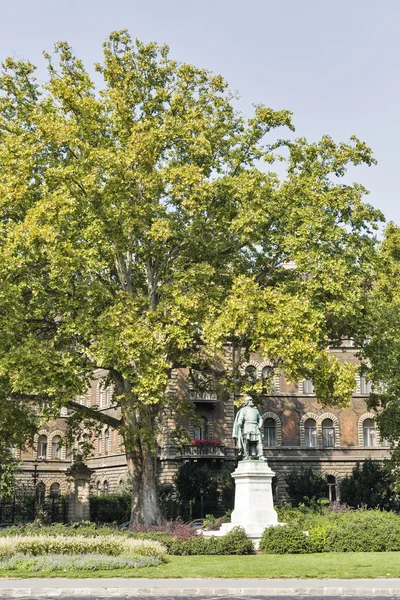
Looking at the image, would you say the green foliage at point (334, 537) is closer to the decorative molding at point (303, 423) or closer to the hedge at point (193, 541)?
the hedge at point (193, 541)

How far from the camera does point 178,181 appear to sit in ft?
95.3

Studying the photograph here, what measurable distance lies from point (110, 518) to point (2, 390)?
15.2 meters

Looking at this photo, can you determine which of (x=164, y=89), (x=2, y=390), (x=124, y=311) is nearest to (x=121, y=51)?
(x=164, y=89)

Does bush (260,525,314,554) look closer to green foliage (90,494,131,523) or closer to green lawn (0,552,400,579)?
green lawn (0,552,400,579)

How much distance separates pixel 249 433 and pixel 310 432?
93.6 feet

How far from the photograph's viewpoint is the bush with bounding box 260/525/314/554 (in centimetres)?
2208

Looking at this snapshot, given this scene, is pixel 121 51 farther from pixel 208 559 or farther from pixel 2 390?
pixel 208 559

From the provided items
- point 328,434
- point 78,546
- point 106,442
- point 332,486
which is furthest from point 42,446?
point 78,546

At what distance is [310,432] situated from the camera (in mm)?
53281

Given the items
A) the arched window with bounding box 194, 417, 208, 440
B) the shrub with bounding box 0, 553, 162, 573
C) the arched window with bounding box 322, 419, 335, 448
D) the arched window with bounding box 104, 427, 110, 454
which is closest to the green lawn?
the shrub with bounding box 0, 553, 162, 573

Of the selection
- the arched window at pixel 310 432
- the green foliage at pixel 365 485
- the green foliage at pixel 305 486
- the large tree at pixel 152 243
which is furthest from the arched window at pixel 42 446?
the large tree at pixel 152 243

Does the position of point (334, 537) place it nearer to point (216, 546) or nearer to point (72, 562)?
point (216, 546)

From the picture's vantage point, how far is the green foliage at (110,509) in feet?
136

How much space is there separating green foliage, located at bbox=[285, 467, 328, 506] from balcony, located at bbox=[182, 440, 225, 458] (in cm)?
486
